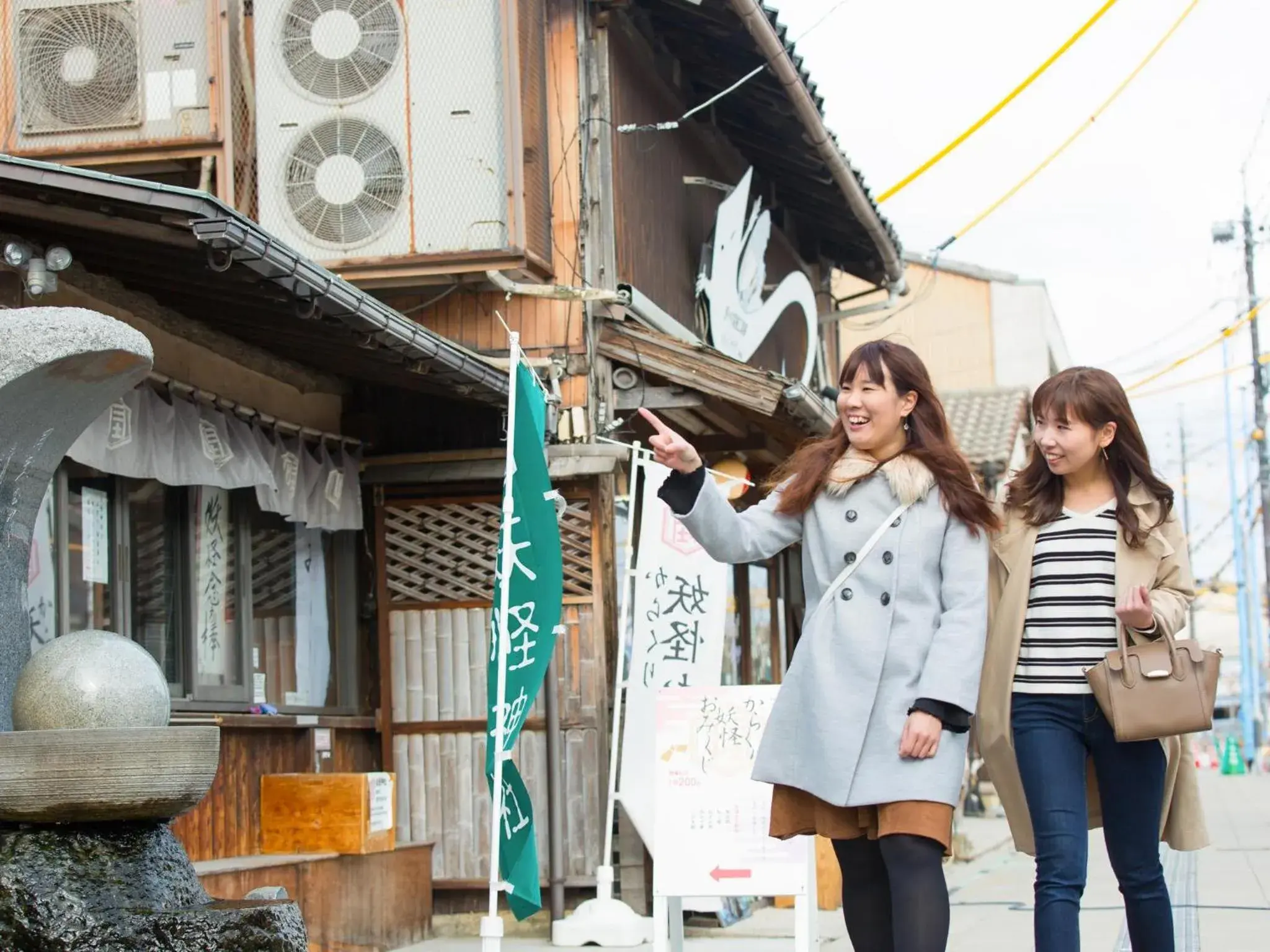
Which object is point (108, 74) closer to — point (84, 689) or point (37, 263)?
point (37, 263)

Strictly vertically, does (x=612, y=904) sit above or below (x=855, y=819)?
below

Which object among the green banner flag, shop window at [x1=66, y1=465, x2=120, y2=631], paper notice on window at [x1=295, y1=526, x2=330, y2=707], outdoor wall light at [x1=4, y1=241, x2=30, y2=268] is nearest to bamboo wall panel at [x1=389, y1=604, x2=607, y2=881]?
paper notice on window at [x1=295, y1=526, x2=330, y2=707]

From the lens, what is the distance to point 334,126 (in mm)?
10227

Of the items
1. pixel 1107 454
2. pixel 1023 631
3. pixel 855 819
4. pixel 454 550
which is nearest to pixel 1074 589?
pixel 1023 631

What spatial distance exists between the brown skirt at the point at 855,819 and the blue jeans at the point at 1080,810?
0.40 metres

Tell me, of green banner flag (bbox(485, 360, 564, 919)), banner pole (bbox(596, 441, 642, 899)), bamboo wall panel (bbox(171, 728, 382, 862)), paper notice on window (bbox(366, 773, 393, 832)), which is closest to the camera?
green banner flag (bbox(485, 360, 564, 919))

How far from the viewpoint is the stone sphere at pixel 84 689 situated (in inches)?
200

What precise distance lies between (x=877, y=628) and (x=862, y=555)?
221mm

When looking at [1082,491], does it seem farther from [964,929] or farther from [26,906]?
[964,929]

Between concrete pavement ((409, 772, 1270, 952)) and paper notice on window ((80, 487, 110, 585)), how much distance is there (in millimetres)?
2895

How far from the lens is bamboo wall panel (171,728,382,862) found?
8.60m

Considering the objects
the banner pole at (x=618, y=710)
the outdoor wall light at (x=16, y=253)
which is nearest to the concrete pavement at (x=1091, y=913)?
the banner pole at (x=618, y=710)

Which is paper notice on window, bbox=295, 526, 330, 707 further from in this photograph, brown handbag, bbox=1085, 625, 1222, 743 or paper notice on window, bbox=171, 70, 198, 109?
brown handbag, bbox=1085, 625, 1222, 743

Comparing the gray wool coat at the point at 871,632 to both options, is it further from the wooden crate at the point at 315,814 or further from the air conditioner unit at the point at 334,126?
the air conditioner unit at the point at 334,126
